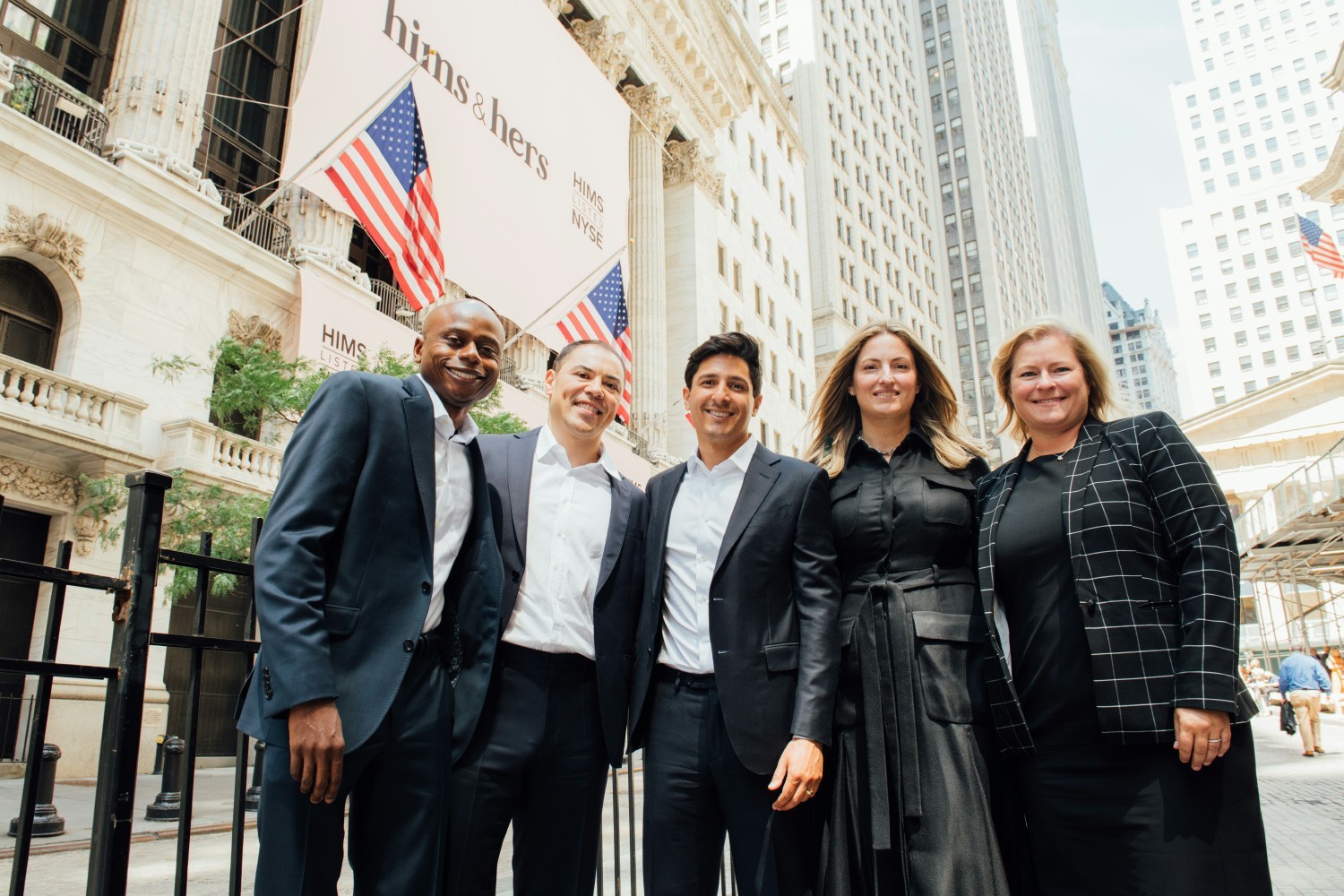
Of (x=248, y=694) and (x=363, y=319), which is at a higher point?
(x=363, y=319)

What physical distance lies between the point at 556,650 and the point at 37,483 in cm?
1495

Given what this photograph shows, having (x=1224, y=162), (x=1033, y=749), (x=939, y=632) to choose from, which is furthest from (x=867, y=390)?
(x=1224, y=162)

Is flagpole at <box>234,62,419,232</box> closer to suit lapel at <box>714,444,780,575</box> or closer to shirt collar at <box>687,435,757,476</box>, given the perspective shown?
shirt collar at <box>687,435,757,476</box>

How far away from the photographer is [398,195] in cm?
1498

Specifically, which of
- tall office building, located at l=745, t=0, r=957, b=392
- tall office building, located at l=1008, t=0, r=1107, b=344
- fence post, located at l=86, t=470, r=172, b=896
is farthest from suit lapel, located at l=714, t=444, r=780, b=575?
tall office building, located at l=1008, t=0, r=1107, b=344

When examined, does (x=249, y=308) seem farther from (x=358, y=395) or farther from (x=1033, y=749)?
(x=1033, y=749)

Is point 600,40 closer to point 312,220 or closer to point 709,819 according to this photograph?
point 312,220

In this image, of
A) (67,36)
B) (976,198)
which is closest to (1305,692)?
(67,36)

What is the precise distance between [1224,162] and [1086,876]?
456ft

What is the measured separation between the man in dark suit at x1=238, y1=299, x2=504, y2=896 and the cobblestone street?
458cm

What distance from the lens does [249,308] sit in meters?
17.9

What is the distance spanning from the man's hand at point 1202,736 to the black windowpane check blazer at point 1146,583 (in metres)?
0.04

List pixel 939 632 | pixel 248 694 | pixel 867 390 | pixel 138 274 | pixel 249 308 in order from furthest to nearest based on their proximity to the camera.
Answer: pixel 249 308, pixel 138 274, pixel 867 390, pixel 939 632, pixel 248 694

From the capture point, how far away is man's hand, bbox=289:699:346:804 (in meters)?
2.40
